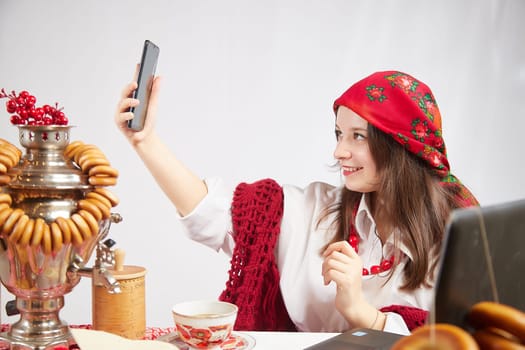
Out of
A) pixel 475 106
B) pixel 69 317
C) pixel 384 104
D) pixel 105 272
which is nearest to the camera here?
pixel 105 272

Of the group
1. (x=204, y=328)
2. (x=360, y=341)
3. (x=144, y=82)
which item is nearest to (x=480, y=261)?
(x=360, y=341)

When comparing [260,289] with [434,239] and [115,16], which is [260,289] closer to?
[434,239]

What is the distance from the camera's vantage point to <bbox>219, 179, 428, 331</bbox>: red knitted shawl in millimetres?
1443

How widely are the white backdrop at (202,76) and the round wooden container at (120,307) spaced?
5.19ft

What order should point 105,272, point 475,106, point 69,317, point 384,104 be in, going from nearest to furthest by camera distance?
point 105,272 < point 384,104 < point 69,317 < point 475,106

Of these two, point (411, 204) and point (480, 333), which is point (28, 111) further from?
point (411, 204)

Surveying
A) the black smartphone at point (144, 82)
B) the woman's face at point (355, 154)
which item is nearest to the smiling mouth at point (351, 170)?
the woman's face at point (355, 154)

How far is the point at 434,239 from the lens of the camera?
1.47 m

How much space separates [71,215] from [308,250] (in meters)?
0.76

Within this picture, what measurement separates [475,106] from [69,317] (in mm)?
1803

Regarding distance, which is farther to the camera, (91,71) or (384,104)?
(91,71)

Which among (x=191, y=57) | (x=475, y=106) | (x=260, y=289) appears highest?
(x=191, y=57)

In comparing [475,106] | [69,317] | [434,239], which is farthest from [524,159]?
[69,317]

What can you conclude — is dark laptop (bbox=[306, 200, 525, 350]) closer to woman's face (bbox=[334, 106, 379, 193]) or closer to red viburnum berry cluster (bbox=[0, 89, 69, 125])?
red viburnum berry cluster (bbox=[0, 89, 69, 125])
